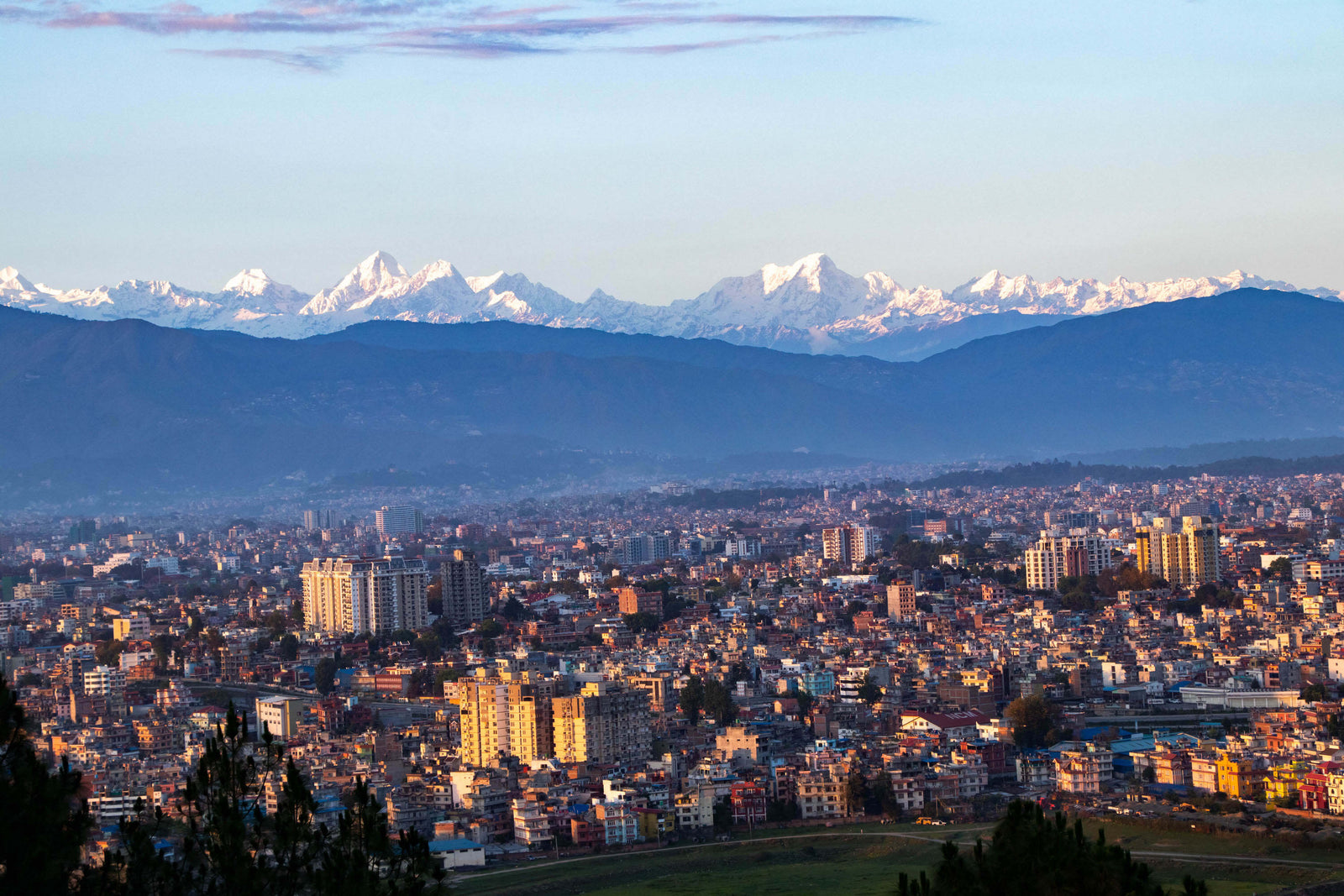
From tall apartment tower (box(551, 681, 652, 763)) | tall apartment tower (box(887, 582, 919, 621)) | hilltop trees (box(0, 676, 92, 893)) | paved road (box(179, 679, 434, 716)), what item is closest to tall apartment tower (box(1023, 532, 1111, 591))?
Result: tall apartment tower (box(887, 582, 919, 621))

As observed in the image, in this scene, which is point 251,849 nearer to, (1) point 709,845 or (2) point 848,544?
(1) point 709,845

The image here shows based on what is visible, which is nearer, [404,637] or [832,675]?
[832,675]

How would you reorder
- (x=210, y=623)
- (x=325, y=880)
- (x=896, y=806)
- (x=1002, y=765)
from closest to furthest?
(x=325, y=880) < (x=896, y=806) < (x=1002, y=765) < (x=210, y=623)

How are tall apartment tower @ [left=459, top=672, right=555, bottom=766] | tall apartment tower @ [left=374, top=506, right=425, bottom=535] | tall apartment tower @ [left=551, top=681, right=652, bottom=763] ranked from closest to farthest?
1. tall apartment tower @ [left=551, top=681, right=652, bottom=763]
2. tall apartment tower @ [left=459, top=672, right=555, bottom=766]
3. tall apartment tower @ [left=374, top=506, right=425, bottom=535]

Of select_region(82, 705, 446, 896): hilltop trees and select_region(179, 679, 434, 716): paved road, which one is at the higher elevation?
select_region(82, 705, 446, 896): hilltop trees

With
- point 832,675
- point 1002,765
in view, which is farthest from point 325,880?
point 832,675

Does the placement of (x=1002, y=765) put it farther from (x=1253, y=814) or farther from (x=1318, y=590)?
(x=1318, y=590)

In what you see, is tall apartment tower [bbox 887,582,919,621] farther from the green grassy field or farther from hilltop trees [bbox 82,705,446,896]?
hilltop trees [bbox 82,705,446,896]

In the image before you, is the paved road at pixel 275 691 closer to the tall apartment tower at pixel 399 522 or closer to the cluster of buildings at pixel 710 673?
the cluster of buildings at pixel 710 673
